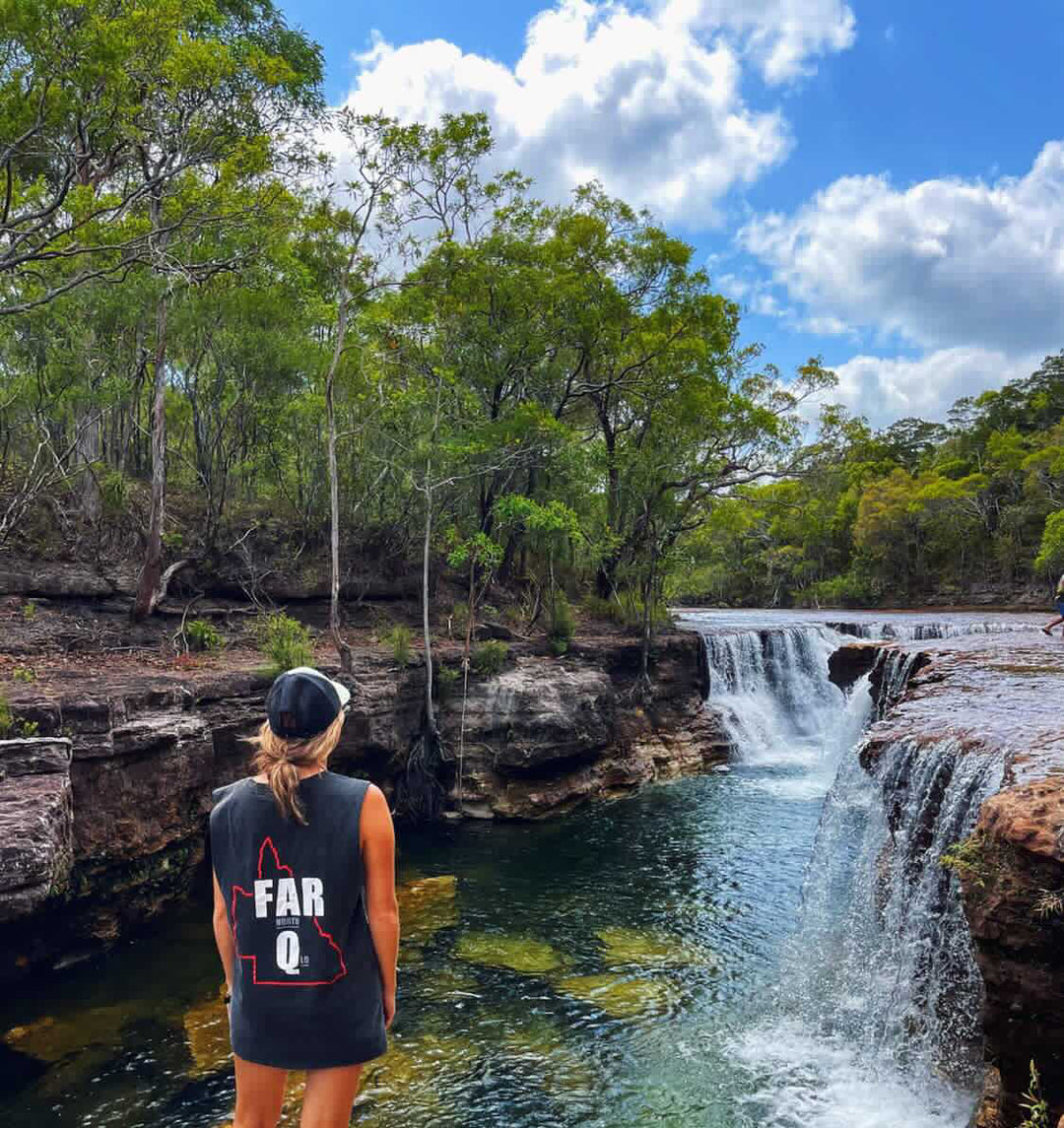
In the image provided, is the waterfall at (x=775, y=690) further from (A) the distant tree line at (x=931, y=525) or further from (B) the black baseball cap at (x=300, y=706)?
(B) the black baseball cap at (x=300, y=706)

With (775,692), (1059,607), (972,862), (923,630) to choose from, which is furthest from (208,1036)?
(923,630)

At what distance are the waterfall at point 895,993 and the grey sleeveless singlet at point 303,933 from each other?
513 centimetres

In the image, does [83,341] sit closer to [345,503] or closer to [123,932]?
[345,503]

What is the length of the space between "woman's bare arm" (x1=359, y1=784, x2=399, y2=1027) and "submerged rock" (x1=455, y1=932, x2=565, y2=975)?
6824mm

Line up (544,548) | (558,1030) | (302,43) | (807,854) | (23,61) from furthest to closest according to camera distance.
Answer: (544,548) < (302,43) < (807,854) < (23,61) < (558,1030)

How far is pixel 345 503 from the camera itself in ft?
57.0

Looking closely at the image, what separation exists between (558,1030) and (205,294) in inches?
511

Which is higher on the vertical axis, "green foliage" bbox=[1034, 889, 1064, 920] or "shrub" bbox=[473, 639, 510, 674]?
"shrub" bbox=[473, 639, 510, 674]

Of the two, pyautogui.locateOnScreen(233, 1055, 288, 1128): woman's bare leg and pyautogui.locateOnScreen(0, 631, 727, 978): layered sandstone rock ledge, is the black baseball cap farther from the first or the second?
pyautogui.locateOnScreen(0, 631, 727, 978): layered sandstone rock ledge

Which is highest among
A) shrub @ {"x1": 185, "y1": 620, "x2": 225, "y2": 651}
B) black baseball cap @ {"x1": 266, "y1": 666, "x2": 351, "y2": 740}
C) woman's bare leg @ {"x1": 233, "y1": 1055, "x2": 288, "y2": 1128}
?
black baseball cap @ {"x1": 266, "y1": 666, "x2": 351, "y2": 740}

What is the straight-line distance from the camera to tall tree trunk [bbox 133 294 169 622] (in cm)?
1220

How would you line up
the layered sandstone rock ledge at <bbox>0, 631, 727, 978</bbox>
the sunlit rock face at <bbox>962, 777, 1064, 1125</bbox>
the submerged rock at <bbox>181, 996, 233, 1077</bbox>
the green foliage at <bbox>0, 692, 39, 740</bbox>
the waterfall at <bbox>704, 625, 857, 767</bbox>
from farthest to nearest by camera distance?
the waterfall at <bbox>704, 625, 857, 767</bbox> → the green foliage at <bbox>0, 692, 39, 740</bbox> → the layered sandstone rock ledge at <bbox>0, 631, 727, 978</bbox> → the submerged rock at <bbox>181, 996, 233, 1077</bbox> → the sunlit rock face at <bbox>962, 777, 1064, 1125</bbox>

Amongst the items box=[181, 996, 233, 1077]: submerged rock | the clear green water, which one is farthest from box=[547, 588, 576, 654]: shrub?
box=[181, 996, 233, 1077]: submerged rock

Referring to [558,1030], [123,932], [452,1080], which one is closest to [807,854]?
[558,1030]
